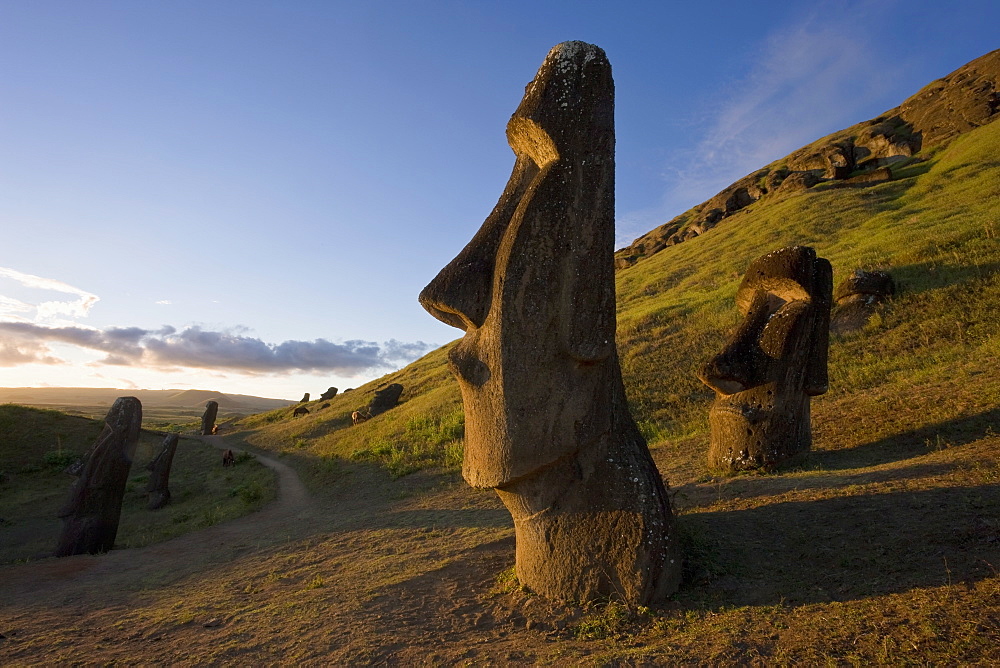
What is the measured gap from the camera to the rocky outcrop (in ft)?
205

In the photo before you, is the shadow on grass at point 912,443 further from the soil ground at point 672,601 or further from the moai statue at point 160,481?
the moai statue at point 160,481

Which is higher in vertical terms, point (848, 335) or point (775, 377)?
point (848, 335)

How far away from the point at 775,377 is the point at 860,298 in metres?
11.8

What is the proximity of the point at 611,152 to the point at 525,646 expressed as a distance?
14.7ft

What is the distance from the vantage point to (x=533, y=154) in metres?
5.79

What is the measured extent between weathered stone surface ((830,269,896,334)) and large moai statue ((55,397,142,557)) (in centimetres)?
1998

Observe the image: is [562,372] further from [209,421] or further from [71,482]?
[209,421]

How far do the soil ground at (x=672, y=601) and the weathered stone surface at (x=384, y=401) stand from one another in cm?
2477

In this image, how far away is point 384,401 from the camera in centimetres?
3512

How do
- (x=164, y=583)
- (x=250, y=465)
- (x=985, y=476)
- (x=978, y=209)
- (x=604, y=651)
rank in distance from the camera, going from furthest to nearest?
(x=978, y=209), (x=250, y=465), (x=164, y=583), (x=985, y=476), (x=604, y=651)

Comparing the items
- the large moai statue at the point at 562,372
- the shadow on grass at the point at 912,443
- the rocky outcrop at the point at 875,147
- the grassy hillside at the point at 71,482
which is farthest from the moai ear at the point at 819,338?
the rocky outcrop at the point at 875,147

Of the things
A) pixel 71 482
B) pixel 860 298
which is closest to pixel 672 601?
pixel 860 298

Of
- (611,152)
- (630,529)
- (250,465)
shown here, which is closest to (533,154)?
(611,152)

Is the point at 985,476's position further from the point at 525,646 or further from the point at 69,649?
the point at 69,649
